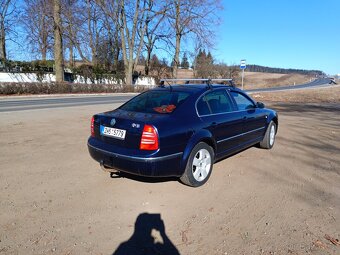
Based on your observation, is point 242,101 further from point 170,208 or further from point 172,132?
point 170,208

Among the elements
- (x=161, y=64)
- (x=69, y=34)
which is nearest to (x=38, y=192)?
(x=69, y=34)

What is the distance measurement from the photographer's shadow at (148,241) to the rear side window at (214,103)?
1.87 m

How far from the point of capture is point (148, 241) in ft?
10.1

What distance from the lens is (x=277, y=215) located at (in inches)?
142

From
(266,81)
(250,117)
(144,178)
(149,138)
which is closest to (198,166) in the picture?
(144,178)

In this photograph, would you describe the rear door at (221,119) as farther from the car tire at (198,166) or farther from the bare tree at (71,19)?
the bare tree at (71,19)

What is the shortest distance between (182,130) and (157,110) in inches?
21.0

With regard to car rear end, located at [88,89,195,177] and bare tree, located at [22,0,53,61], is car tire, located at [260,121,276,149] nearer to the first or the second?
car rear end, located at [88,89,195,177]

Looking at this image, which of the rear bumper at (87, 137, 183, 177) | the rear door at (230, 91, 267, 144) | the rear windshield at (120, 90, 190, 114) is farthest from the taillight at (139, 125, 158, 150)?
the rear door at (230, 91, 267, 144)

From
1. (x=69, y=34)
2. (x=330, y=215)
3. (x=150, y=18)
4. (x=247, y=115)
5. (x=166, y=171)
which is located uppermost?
(x=150, y=18)

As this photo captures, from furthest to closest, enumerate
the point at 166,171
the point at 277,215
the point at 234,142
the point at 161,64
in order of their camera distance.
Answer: the point at 161,64
the point at 234,142
the point at 166,171
the point at 277,215

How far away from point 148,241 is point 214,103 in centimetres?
267

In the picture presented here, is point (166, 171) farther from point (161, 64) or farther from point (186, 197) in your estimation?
point (161, 64)

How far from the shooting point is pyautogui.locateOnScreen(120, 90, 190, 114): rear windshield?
4.42 meters
